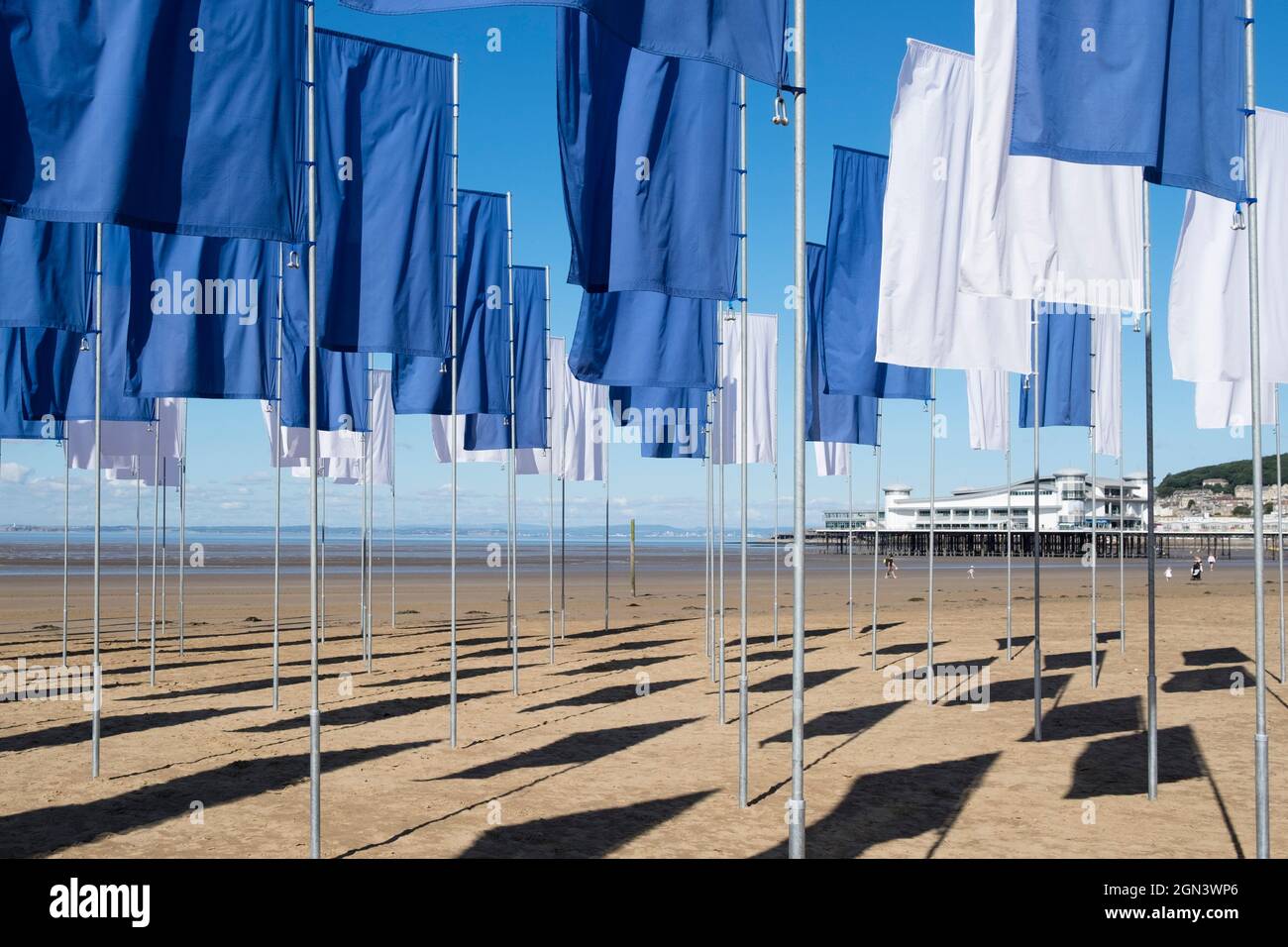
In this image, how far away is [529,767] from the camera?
45.0 feet

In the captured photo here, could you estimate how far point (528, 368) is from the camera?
66.7 ft

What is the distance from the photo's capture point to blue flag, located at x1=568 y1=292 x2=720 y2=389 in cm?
1273

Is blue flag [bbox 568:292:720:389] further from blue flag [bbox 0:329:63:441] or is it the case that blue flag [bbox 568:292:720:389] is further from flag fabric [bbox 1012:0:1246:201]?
blue flag [bbox 0:329:63:441]

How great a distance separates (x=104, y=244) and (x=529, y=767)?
8985 mm

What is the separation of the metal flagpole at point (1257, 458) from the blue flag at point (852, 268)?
6.22m

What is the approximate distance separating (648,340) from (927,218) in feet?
11.5

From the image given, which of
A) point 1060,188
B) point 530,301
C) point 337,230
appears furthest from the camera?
point 530,301

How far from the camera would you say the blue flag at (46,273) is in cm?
1251

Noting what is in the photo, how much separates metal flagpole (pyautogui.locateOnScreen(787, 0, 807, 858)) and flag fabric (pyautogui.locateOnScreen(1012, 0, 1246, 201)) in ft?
6.71

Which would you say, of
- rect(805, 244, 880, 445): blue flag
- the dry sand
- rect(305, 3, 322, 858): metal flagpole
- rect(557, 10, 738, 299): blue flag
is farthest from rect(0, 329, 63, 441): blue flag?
rect(805, 244, 880, 445): blue flag
